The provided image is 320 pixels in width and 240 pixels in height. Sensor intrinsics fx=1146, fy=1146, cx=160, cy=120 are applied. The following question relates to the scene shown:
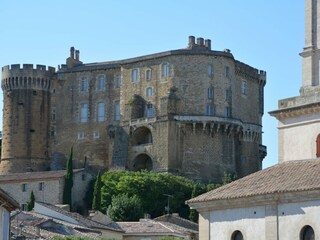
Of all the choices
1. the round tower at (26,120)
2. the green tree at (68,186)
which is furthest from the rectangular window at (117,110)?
the green tree at (68,186)

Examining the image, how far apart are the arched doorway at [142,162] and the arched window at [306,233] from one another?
77.4 m

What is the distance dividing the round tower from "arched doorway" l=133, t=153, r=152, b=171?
472 inches

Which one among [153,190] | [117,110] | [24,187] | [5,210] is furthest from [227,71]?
[5,210]

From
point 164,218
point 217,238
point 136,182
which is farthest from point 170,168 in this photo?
point 217,238

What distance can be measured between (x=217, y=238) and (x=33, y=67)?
8573cm

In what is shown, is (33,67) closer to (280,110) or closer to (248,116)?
(248,116)

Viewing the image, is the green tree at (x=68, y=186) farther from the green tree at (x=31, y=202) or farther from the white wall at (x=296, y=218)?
the white wall at (x=296, y=218)

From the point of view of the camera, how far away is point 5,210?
34.6m

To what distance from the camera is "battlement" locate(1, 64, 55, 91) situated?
413ft

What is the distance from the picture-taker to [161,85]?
117m

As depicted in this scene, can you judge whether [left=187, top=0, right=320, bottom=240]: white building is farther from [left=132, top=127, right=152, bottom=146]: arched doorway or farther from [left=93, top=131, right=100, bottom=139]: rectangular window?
Answer: [left=93, top=131, right=100, bottom=139]: rectangular window

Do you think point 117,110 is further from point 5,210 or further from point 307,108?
point 5,210

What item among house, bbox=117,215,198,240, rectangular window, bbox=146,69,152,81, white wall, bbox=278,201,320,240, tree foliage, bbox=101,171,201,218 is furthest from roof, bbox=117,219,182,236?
rectangular window, bbox=146,69,152,81

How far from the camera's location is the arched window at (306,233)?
3925 centimetres
